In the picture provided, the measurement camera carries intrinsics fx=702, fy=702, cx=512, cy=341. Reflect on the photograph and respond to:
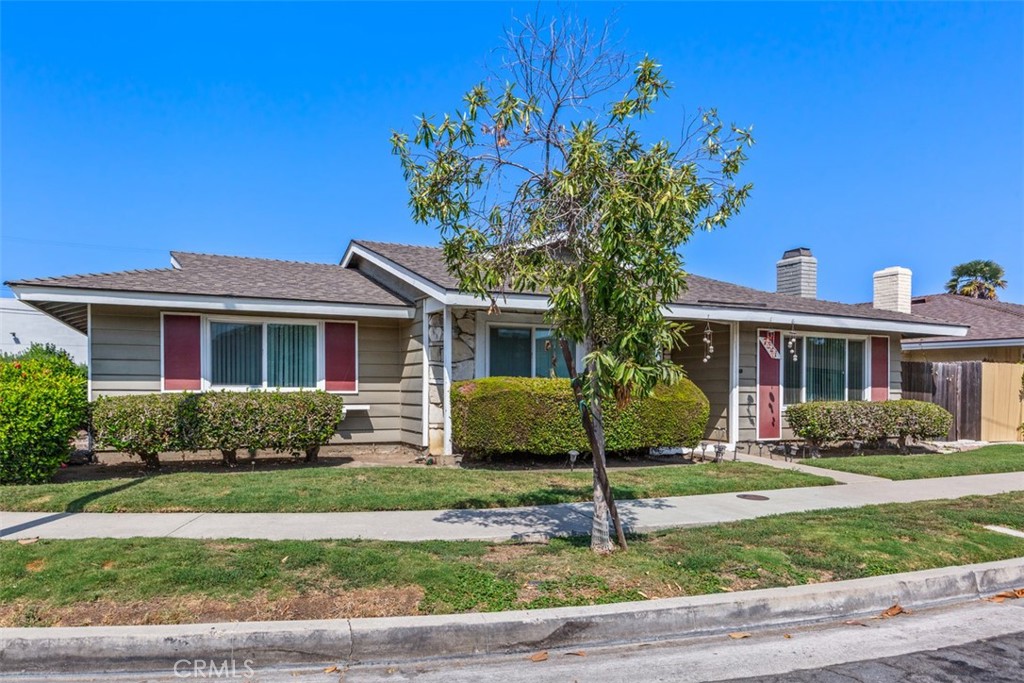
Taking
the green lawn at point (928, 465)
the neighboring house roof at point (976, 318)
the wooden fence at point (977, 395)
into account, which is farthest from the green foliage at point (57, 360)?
the neighboring house roof at point (976, 318)

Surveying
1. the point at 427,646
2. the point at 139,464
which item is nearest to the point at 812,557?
the point at 427,646

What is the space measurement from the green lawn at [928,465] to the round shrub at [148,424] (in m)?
10.1

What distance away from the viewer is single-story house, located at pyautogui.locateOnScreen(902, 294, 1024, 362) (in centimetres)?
1852

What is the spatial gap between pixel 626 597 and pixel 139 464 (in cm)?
874

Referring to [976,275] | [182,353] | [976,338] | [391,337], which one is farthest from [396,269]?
[976,275]

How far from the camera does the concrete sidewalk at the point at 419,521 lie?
654 centimetres

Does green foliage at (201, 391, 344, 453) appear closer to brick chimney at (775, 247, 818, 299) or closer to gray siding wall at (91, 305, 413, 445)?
gray siding wall at (91, 305, 413, 445)

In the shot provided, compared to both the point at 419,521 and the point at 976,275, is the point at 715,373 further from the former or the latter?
the point at 976,275

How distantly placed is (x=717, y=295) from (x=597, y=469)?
30.6 ft

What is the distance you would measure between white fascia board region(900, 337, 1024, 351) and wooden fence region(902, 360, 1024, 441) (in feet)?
6.00

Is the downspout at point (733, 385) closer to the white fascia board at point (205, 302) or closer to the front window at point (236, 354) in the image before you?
the white fascia board at point (205, 302)

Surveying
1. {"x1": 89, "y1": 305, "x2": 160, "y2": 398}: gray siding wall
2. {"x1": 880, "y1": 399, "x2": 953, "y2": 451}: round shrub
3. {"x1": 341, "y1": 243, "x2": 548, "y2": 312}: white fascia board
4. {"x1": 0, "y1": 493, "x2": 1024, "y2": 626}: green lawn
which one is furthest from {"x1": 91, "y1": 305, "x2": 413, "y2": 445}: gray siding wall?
{"x1": 880, "y1": 399, "x2": 953, "y2": 451}: round shrub

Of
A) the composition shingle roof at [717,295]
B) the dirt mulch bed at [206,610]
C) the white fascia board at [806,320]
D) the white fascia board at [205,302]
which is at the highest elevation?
the composition shingle roof at [717,295]

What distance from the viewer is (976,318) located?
21391 mm
